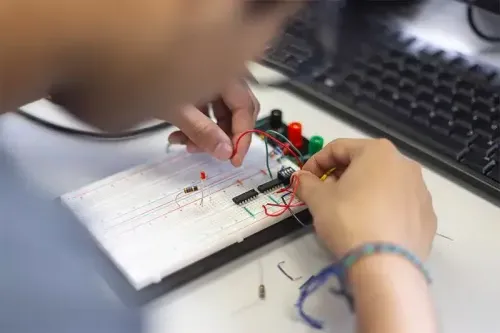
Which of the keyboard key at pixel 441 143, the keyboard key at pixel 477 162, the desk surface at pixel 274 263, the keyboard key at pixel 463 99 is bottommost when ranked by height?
the desk surface at pixel 274 263

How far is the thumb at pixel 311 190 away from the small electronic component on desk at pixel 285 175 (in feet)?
0.04

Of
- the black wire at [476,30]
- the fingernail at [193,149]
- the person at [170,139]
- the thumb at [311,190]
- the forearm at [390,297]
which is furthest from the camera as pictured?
the black wire at [476,30]

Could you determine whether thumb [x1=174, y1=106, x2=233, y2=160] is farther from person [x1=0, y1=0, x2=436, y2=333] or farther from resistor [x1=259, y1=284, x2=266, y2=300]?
resistor [x1=259, y1=284, x2=266, y2=300]

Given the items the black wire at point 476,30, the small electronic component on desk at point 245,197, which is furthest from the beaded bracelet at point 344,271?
the black wire at point 476,30

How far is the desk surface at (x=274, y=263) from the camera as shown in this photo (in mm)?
532

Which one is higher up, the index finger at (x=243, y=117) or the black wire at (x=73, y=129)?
the index finger at (x=243, y=117)

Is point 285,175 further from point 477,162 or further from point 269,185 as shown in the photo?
point 477,162

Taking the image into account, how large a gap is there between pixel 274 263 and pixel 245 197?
0.25ft

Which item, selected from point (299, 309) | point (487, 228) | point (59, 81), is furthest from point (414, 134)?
point (59, 81)

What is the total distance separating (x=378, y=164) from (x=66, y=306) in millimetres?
294

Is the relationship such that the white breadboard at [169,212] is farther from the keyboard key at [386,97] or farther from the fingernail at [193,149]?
the keyboard key at [386,97]

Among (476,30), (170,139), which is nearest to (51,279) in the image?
(170,139)

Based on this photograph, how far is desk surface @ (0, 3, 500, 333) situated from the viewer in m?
0.53

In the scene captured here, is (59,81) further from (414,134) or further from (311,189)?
(414,134)
